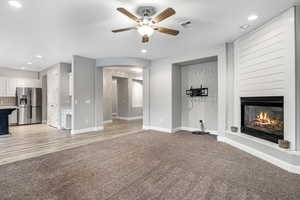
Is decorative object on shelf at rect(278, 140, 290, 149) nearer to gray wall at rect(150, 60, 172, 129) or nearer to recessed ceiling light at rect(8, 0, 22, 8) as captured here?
gray wall at rect(150, 60, 172, 129)

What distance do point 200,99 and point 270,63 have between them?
258 cm

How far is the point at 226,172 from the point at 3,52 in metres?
7.17

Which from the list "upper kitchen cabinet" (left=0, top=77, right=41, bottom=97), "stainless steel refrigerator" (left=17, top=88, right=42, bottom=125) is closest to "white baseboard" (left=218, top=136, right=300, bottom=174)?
"stainless steel refrigerator" (left=17, top=88, right=42, bottom=125)

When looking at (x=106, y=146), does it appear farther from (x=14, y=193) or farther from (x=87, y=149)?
(x=14, y=193)

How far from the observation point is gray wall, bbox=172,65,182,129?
18.0 ft

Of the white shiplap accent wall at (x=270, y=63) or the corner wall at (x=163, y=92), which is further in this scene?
the corner wall at (x=163, y=92)

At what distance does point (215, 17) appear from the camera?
111 inches

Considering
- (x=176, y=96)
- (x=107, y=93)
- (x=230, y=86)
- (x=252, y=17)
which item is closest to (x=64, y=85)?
(x=107, y=93)

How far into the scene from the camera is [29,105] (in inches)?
286

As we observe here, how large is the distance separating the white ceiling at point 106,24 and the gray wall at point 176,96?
0.95 metres

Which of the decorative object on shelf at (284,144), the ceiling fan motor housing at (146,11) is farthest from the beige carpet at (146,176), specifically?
the ceiling fan motor housing at (146,11)

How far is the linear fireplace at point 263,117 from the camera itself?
2.88 metres

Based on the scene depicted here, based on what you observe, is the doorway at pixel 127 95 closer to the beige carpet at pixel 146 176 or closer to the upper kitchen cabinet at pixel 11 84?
the upper kitchen cabinet at pixel 11 84

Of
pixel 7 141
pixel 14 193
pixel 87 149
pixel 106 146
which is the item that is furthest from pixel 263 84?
pixel 7 141
